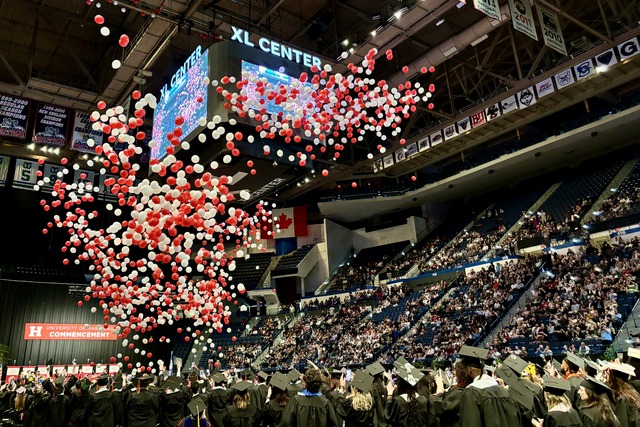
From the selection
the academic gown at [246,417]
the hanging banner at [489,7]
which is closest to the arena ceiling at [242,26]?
the hanging banner at [489,7]

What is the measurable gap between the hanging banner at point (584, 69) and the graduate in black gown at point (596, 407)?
17251 millimetres

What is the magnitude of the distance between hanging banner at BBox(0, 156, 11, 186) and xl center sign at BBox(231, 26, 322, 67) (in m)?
19.6

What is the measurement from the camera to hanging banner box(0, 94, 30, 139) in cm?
1833

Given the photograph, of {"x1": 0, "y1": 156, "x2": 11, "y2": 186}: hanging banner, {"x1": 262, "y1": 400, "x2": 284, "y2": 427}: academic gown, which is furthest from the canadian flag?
{"x1": 262, "y1": 400, "x2": 284, "y2": 427}: academic gown

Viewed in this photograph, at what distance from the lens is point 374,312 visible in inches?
1015

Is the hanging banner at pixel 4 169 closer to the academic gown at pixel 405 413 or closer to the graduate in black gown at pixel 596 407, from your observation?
the academic gown at pixel 405 413

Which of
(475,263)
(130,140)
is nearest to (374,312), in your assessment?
(475,263)

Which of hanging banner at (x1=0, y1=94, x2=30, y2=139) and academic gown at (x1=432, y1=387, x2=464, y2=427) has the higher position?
hanging banner at (x1=0, y1=94, x2=30, y2=139)

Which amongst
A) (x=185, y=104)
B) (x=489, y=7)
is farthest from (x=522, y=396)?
(x=185, y=104)

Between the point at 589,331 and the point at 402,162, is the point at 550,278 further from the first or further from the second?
the point at 402,162

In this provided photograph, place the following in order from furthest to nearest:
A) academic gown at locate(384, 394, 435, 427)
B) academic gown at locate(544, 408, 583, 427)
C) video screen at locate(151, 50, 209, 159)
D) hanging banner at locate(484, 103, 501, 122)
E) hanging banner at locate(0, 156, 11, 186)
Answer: hanging banner at locate(0, 156, 11, 186) → hanging banner at locate(484, 103, 501, 122) → video screen at locate(151, 50, 209, 159) → academic gown at locate(384, 394, 435, 427) → academic gown at locate(544, 408, 583, 427)

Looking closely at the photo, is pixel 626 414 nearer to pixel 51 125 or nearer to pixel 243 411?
pixel 243 411

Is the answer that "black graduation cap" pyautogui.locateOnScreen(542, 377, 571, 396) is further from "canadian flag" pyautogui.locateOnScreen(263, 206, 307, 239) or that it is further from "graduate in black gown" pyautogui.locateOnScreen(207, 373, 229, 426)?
"canadian flag" pyautogui.locateOnScreen(263, 206, 307, 239)

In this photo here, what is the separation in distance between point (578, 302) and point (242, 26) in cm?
1530
